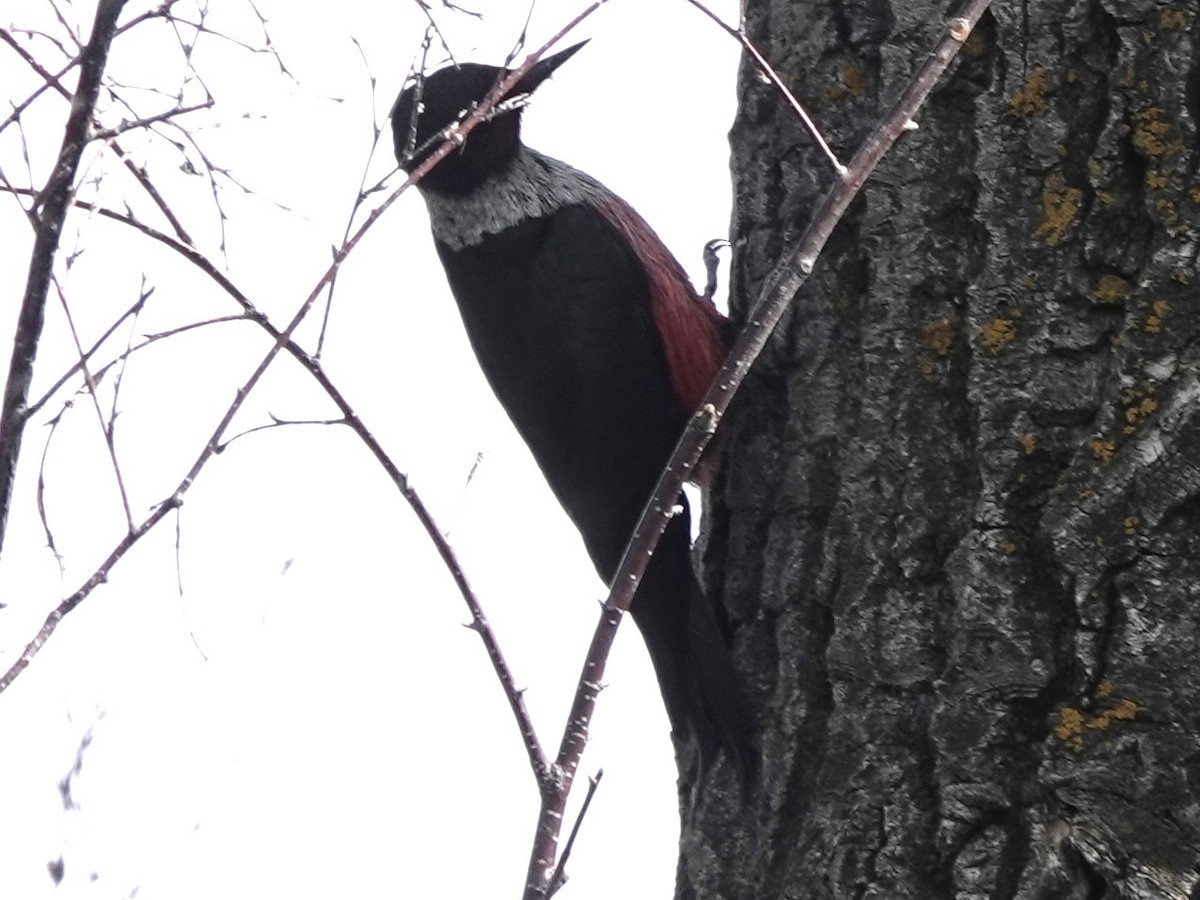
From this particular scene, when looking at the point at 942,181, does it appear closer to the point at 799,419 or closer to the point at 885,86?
the point at 885,86

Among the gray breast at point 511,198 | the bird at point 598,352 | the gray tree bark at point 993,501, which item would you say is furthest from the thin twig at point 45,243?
the gray breast at point 511,198

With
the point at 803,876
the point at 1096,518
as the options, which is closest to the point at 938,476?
the point at 1096,518

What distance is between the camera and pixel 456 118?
3.29 metres

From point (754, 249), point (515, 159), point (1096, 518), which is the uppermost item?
point (515, 159)

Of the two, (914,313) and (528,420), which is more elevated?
(528,420)

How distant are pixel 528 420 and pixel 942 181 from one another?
1053mm

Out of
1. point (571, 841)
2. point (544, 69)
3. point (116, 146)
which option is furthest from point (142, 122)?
point (544, 69)

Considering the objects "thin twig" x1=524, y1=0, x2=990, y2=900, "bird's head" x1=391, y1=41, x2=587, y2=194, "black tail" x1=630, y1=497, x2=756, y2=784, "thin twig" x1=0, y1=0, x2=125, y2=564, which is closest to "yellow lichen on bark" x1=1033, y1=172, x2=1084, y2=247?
"thin twig" x1=524, y1=0, x2=990, y2=900

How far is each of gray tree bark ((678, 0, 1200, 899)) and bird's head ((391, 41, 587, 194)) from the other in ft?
3.79

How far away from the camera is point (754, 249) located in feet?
8.39

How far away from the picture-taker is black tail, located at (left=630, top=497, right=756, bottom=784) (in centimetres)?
225

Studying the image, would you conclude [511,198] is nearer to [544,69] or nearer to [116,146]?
[544,69]

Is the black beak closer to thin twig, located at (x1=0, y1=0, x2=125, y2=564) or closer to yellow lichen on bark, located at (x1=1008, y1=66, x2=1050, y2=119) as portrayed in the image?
yellow lichen on bark, located at (x1=1008, y1=66, x2=1050, y2=119)

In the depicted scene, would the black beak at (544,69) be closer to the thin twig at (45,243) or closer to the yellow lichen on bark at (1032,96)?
the yellow lichen on bark at (1032,96)
